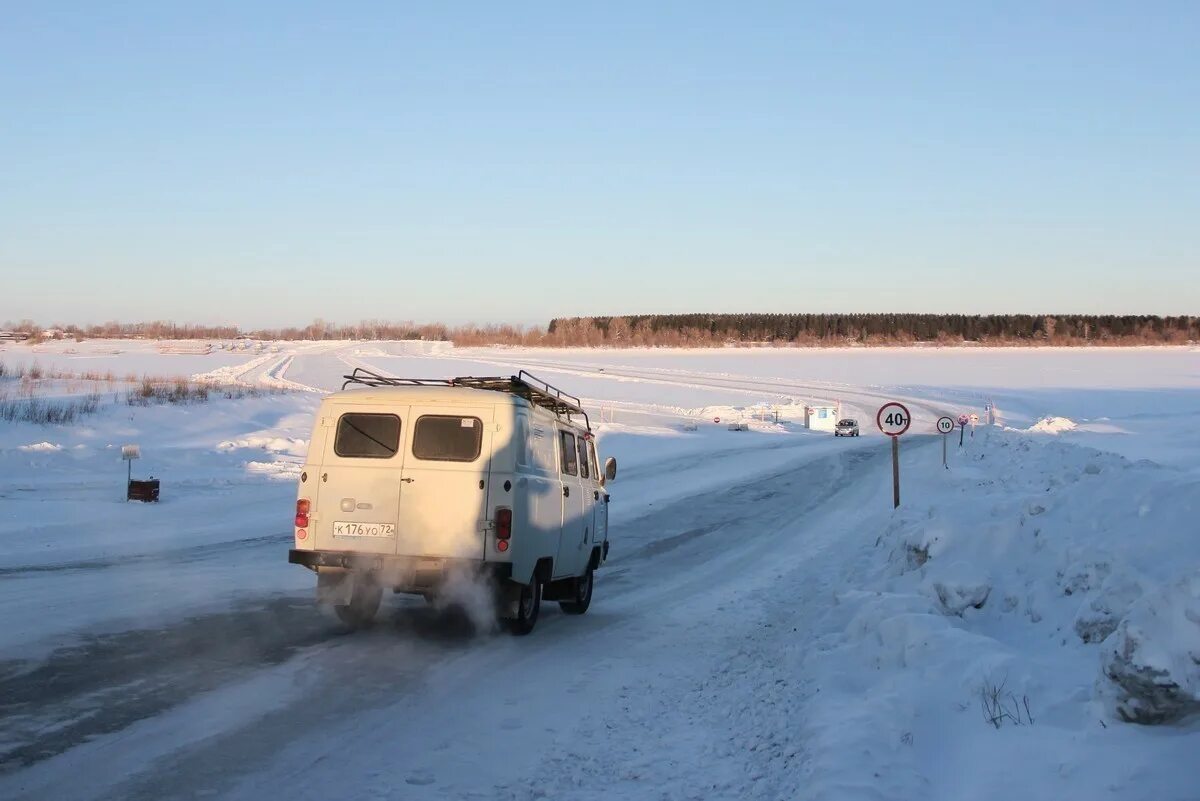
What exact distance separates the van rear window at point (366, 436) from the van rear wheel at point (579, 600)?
3.04 m

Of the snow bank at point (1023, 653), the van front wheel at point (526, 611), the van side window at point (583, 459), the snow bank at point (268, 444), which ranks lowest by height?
the snow bank at point (268, 444)

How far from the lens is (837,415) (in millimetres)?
58219

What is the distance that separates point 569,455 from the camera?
40.2 feet

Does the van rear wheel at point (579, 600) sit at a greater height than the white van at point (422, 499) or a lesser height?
lesser

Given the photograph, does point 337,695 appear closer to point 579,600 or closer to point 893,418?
point 579,600

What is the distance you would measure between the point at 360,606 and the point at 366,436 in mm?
1655

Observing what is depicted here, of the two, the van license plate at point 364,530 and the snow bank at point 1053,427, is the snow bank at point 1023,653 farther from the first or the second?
the snow bank at point 1053,427

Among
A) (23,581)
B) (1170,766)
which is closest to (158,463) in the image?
(23,581)

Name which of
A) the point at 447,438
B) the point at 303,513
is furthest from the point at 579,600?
the point at 303,513

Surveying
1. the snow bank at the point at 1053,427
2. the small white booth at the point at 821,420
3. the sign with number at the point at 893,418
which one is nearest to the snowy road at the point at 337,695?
the sign with number at the point at 893,418

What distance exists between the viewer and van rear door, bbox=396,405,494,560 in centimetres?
991

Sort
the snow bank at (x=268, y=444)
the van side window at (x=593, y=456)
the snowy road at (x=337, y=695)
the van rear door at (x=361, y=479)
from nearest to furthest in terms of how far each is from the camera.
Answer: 1. the snowy road at (x=337, y=695)
2. the van rear door at (x=361, y=479)
3. the van side window at (x=593, y=456)
4. the snow bank at (x=268, y=444)

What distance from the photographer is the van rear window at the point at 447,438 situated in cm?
1016

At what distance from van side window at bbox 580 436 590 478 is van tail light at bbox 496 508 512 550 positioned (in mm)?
2808
